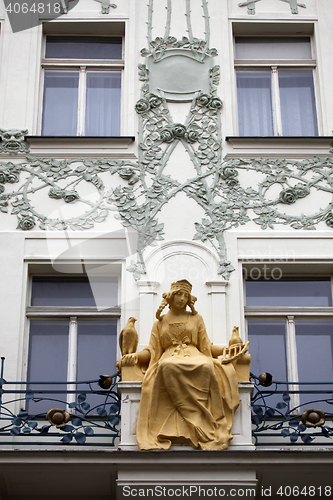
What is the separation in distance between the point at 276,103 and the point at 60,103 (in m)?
2.96

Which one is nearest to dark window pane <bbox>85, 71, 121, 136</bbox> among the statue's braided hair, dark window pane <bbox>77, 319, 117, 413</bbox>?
dark window pane <bbox>77, 319, 117, 413</bbox>

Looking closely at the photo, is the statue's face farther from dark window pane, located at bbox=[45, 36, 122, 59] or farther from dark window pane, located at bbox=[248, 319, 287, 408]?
dark window pane, located at bbox=[45, 36, 122, 59]

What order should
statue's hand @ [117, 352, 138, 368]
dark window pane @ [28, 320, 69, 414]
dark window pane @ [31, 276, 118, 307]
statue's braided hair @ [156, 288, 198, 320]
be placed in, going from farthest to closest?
dark window pane @ [31, 276, 118, 307]
dark window pane @ [28, 320, 69, 414]
statue's braided hair @ [156, 288, 198, 320]
statue's hand @ [117, 352, 138, 368]

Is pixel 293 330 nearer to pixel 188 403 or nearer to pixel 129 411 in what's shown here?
pixel 188 403

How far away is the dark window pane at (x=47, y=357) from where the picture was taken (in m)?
9.97

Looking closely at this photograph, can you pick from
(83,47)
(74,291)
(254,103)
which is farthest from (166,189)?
(83,47)

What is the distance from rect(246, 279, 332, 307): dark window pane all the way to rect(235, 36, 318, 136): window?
2.09 meters

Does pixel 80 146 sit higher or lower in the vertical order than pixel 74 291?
higher

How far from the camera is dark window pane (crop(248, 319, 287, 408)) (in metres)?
10.1

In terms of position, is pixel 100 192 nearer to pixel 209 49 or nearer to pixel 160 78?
pixel 160 78

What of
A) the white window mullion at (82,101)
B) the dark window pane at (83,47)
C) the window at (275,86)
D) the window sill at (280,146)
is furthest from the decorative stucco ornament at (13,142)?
the window at (275,86)

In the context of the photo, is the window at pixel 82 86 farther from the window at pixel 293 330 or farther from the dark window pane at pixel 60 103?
the window at pixel 293 330

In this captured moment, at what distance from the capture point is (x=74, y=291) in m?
10.7

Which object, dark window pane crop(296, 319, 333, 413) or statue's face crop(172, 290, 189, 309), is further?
dark window pane crop(296, 319, 333, 413)
